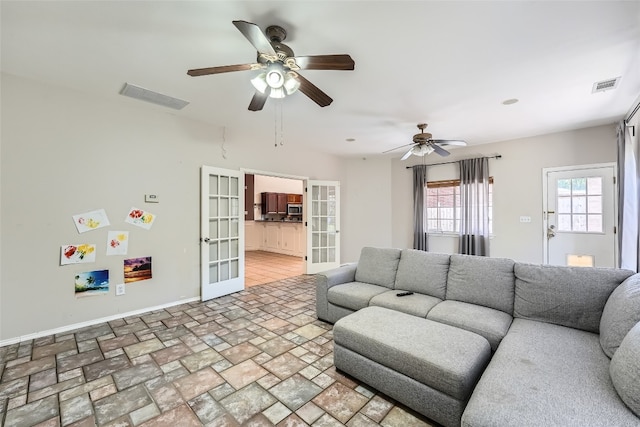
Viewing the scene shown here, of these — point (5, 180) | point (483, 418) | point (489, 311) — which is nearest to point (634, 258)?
point (489, 311)

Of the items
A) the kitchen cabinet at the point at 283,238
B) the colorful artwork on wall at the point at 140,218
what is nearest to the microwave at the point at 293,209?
the kitchen cabinet at the point at 283,238

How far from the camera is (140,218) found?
348cm

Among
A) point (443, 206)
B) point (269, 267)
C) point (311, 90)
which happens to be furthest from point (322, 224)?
point (311, 90)

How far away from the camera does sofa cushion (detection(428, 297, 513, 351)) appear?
2014 millimetres

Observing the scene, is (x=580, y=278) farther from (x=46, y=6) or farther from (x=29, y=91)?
(x=29, y=91)

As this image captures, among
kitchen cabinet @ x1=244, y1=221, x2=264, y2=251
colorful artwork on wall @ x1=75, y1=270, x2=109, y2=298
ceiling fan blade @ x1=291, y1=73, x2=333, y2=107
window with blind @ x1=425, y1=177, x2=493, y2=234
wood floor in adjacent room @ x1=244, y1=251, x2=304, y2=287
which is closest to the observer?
ceiling fan blade @ x1=291, y1=73, x2=333, y2=107

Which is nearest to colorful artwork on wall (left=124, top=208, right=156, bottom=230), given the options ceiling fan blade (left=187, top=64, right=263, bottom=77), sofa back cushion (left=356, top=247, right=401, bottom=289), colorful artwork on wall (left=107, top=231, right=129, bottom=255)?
colorful artwork on wall (left=107, top=231, right=129, bottom=255)

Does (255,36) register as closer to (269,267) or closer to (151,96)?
(151,96)

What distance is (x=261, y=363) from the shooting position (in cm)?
234

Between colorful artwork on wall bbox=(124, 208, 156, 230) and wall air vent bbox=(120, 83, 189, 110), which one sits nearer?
wall air vent bbox=(120, 83, 189, 110)

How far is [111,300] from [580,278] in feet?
15.6

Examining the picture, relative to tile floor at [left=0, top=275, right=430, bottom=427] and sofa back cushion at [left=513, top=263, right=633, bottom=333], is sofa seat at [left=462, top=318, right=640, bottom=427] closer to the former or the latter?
sofa back cushion at [left=513, top=263, right=633, bottom=333]

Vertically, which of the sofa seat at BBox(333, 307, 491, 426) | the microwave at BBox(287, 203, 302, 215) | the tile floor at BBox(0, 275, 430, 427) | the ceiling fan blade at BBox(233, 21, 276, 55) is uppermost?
the ceiling fan blade at BBox(233, 21, 276, 55)

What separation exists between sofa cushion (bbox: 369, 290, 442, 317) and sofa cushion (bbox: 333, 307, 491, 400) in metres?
0.25
